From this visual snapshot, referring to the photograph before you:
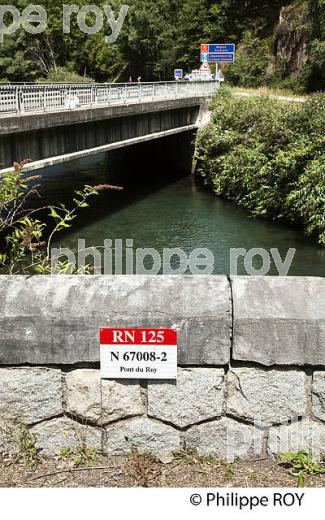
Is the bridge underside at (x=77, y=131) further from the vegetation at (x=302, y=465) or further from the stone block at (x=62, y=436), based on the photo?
the vegetation at (x=302, y=465)

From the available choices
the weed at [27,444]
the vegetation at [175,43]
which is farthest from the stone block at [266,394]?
the vegetation at [175,43]

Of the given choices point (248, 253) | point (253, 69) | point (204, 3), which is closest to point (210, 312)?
point (248, 253)

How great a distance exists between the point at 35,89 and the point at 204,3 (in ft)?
173

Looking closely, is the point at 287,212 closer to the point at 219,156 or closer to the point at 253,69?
the point at 219,156

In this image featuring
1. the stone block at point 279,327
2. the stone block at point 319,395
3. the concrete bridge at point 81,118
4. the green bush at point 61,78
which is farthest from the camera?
the green bush at point 61,78

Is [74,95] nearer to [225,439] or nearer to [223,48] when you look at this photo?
[225,439]

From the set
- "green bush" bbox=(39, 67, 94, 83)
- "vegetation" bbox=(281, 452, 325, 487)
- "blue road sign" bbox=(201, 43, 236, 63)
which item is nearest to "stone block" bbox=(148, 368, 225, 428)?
"vegetation" bbox=(281, 452, 325, 487)

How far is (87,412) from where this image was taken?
116 inches

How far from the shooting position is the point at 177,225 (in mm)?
21031

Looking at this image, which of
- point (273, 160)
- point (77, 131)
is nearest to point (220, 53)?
point (273, 160)

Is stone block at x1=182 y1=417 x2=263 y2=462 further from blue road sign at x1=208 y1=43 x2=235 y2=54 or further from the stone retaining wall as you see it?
blue road sign at x1=208 y1=43 x2=235 y2=54

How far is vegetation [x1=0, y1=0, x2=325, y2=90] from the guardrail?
17171 mm

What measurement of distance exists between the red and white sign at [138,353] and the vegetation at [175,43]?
39705mm

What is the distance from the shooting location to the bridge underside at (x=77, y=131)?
16203 mm
